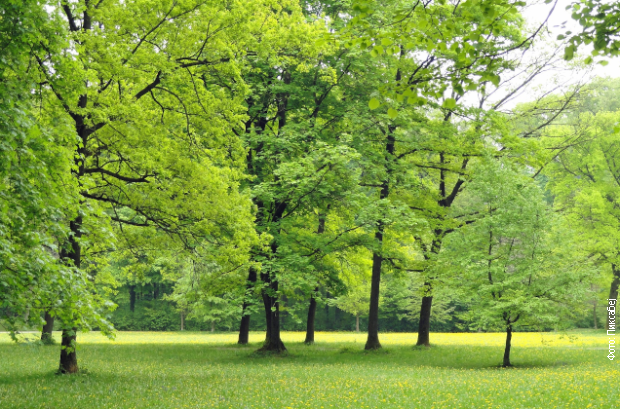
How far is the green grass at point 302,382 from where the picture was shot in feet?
36.2

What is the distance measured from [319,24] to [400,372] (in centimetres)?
1196

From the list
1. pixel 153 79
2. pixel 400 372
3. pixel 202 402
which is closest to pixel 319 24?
pixel 153 79

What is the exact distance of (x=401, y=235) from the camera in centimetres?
2244

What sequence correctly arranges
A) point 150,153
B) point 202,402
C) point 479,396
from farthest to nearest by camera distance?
point 150,153 → point 479,396 → point 202,402

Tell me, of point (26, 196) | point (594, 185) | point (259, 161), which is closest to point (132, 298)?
point (259, 161)

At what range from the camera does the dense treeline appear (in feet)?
24.9

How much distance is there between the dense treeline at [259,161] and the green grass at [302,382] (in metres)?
1.58

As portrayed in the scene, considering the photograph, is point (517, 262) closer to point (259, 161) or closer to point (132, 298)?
point (259, 161)

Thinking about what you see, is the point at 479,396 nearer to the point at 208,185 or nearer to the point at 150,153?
the point at 208,185

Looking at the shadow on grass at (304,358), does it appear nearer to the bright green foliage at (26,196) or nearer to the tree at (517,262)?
the tree at (517,262)

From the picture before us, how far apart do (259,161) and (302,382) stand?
32.6ft

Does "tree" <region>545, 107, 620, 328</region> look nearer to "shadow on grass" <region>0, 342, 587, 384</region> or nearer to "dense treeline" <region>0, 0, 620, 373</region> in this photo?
"dense treeline" <region>0, 0, 620, 373</region>

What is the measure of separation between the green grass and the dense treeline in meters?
1.58

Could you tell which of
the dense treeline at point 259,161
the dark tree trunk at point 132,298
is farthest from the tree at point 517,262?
the dark tree trunk at point 132,298
